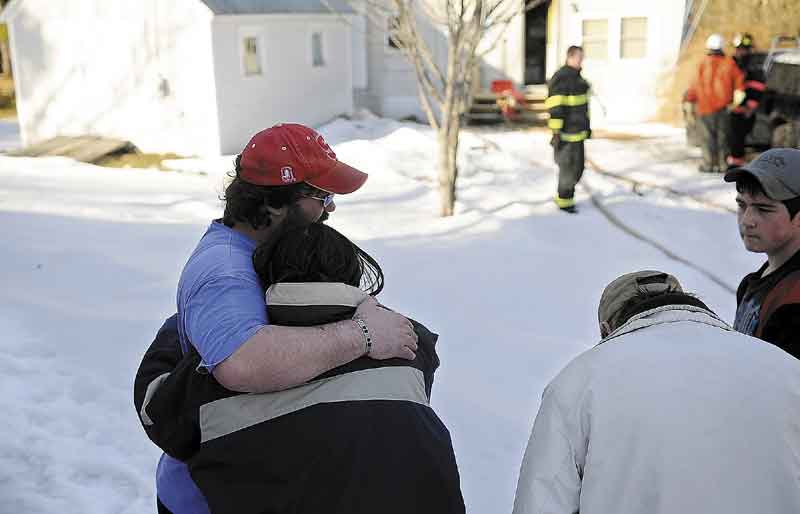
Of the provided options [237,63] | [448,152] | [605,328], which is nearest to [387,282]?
[448,152]

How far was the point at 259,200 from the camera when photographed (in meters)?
2.07

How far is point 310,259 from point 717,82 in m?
11.3

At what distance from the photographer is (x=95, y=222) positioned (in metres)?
8.17

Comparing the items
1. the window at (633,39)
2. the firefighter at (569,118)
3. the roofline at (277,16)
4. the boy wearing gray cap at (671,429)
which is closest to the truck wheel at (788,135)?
the firefighter at (569,118)

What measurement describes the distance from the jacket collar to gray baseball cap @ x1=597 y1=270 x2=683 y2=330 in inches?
3.1

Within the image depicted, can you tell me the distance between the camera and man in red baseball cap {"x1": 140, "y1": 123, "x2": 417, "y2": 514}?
1.69 m

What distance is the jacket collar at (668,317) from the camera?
1.79 meters

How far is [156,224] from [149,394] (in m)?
6.71

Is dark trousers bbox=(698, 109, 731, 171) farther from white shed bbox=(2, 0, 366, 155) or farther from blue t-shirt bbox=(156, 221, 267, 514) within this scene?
blue t-shirt bbox=(156, 221, 267, 514)

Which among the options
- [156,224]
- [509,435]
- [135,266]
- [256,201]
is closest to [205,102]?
[156,224]

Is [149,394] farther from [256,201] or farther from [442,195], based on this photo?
[442,195]

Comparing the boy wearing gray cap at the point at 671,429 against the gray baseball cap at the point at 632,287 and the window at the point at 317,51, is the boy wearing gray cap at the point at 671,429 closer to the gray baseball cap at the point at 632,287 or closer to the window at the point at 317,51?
the gray baseball cap at the point at 632,287

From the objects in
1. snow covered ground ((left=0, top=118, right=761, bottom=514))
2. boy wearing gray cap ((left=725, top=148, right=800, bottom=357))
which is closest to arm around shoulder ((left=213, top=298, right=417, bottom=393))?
boy wearing gray cap ((left=725, top=148, right=800, bottom=357))

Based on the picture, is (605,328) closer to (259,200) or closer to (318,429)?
(318,429)
